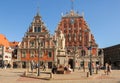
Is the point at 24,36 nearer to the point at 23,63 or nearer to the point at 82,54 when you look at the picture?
the point at 23,63

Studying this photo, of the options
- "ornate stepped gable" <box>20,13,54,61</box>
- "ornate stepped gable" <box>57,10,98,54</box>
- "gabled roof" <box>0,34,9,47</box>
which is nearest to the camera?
"ornate stepped gable" <box>20,13,54,61</box>

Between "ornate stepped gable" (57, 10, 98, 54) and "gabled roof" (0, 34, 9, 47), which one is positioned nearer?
"ornate stepped gable" (57, 10, 98, 54)

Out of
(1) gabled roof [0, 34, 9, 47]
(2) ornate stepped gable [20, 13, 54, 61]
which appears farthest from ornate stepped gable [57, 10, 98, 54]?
(1) gabled roof [0, 34, 9, 47]

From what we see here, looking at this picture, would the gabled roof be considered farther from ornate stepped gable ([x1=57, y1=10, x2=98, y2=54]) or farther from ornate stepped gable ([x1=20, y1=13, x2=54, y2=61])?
ornate stepped gable ([x1=57, y1=10, x2=98, y2=54])

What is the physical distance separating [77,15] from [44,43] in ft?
42.3

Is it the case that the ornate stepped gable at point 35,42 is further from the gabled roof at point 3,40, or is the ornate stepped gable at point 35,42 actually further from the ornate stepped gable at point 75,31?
the gabled roof at point 3,40

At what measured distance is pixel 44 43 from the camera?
71.1 metres

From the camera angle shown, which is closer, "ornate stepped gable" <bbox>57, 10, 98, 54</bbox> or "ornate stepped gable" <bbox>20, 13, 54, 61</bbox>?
"ornate stepped gable" <bbox>20, 13, 54, 61</bbox>

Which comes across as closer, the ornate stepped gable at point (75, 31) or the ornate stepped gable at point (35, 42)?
the ornate stepped gable at point (35, 42)

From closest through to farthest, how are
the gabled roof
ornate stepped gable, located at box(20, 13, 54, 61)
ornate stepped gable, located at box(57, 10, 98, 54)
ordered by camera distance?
1. ornate stepped gable, located at box(20, 13, 54, 61)
2. ornate stepped gable, located at box(57, 10, 98, 54)
3. the gabled roof

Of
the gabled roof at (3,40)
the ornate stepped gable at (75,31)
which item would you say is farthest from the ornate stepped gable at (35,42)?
the gabled roof at (3,40)

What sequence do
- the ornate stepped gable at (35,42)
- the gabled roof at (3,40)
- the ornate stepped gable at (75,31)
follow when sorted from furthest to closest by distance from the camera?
the gabled roof at (3,40)
the ornate stepped gable at (75,31)
the ornate stepped gable at (35,42)

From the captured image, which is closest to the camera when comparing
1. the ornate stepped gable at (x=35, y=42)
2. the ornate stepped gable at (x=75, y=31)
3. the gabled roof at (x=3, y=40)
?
the ornate stepped gable at (x=35, y=42)

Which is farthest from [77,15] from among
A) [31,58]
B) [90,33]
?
[31,58]
